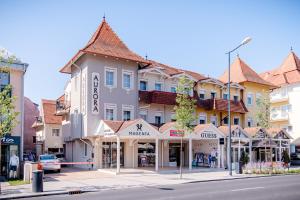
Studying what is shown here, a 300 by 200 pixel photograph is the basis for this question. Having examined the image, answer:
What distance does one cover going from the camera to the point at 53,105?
152 ft

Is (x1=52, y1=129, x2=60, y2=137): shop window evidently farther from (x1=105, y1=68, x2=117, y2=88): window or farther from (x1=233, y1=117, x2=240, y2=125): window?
(x1=233, y1=117, x2=240, y2=125): window

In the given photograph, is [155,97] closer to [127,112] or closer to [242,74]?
[127,112]

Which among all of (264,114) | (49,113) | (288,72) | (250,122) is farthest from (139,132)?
(288,72)

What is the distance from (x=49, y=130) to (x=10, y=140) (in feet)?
66.0

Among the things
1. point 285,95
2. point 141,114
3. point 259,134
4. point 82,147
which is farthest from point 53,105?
point 285,95

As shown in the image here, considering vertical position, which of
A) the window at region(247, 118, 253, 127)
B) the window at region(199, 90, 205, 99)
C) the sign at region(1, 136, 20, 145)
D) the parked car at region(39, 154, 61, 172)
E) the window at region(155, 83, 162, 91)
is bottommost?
the parked car at region(39, 154, 61, 172)

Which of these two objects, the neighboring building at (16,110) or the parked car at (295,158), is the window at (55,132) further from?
the parked car at (295,158)

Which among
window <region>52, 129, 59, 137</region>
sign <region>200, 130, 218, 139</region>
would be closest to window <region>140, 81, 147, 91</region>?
sign <region>200, 130, 218, 139</region>

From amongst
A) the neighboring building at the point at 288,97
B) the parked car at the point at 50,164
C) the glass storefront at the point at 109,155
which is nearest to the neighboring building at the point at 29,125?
the parked car at the point at 50,164

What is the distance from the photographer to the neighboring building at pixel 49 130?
44.3 meters

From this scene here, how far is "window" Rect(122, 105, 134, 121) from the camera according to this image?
31.4m

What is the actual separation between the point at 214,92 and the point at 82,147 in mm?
16379

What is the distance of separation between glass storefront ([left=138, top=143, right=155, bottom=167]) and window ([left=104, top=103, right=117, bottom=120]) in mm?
3736

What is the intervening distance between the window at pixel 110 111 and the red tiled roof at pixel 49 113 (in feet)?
53.7
